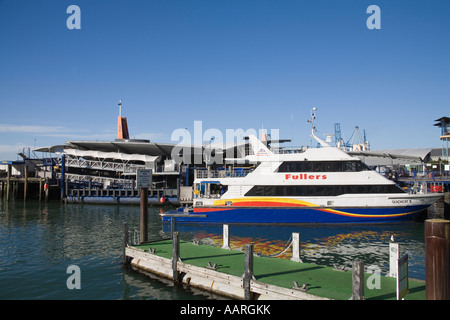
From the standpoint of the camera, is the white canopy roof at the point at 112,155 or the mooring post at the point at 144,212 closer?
the mooring post at the point at 144,212

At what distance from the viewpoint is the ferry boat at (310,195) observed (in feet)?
71.2

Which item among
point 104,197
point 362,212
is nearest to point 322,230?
point 362,212

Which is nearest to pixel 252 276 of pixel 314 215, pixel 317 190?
pixel 314 215

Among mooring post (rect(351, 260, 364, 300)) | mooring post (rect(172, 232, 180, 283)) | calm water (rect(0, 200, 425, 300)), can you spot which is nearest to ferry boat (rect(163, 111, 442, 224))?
calm water (rect(0, 200, 425, 300))

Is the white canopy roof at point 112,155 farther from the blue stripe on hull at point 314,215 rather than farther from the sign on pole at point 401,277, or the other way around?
the sign on pole at point 401,277

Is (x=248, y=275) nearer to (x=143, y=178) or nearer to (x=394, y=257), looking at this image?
(x=394, y=257)

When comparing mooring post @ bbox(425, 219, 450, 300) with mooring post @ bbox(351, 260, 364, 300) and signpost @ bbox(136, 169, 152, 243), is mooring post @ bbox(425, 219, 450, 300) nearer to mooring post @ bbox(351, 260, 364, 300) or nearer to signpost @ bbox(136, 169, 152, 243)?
mooring post @ bbox(351, 260, 364, 300)

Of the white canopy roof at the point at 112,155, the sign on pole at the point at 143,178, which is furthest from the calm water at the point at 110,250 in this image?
the white canopy roof at the point at 112,155

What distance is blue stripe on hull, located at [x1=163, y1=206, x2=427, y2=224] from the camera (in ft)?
71.1

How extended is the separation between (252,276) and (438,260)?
17.6 feet

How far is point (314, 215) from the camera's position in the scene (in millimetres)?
22016

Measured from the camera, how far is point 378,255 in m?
15.0

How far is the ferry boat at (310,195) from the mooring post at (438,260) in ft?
56.5

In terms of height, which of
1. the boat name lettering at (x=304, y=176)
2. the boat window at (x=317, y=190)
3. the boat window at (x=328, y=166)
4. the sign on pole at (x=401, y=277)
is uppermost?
the boat window at (x=328, y=166)
